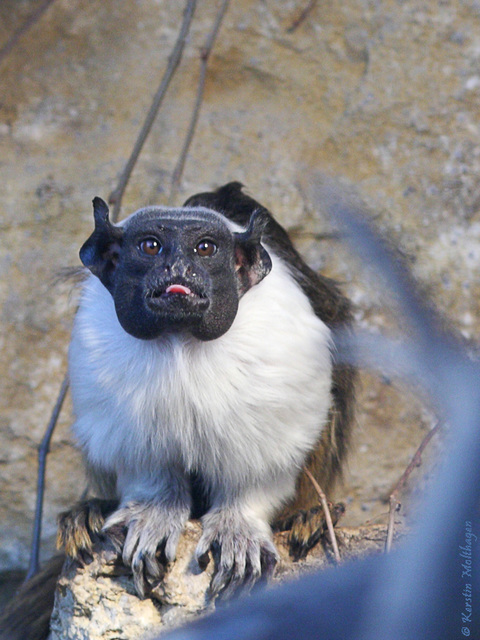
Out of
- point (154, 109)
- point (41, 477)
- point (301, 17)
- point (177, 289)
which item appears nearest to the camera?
point (177, 289)

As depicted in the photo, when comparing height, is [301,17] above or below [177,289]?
above

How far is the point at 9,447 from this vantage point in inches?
138

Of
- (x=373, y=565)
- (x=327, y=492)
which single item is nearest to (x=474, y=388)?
(x=373, y=565)

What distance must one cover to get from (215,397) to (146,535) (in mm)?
407

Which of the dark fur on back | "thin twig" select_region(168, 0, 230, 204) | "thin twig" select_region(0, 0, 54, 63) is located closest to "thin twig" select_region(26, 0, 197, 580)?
"thin twig" select_region(168, 0, 230, 204)

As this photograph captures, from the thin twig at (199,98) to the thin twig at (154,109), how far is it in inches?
4.3

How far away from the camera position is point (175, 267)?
6.28ft

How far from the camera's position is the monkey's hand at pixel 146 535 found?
205cm

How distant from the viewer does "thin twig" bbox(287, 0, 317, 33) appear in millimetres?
3725

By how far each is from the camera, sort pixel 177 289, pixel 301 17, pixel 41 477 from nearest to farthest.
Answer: pixel 177 289 → pixel 41 477 → pixel 301 17

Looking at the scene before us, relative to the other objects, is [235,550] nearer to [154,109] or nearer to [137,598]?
[137,598]

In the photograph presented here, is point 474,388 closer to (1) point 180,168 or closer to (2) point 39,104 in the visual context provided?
(1) point 180,168

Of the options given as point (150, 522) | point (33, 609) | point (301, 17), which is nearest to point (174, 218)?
point (150, 522)

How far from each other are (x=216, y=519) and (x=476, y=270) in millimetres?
1837
